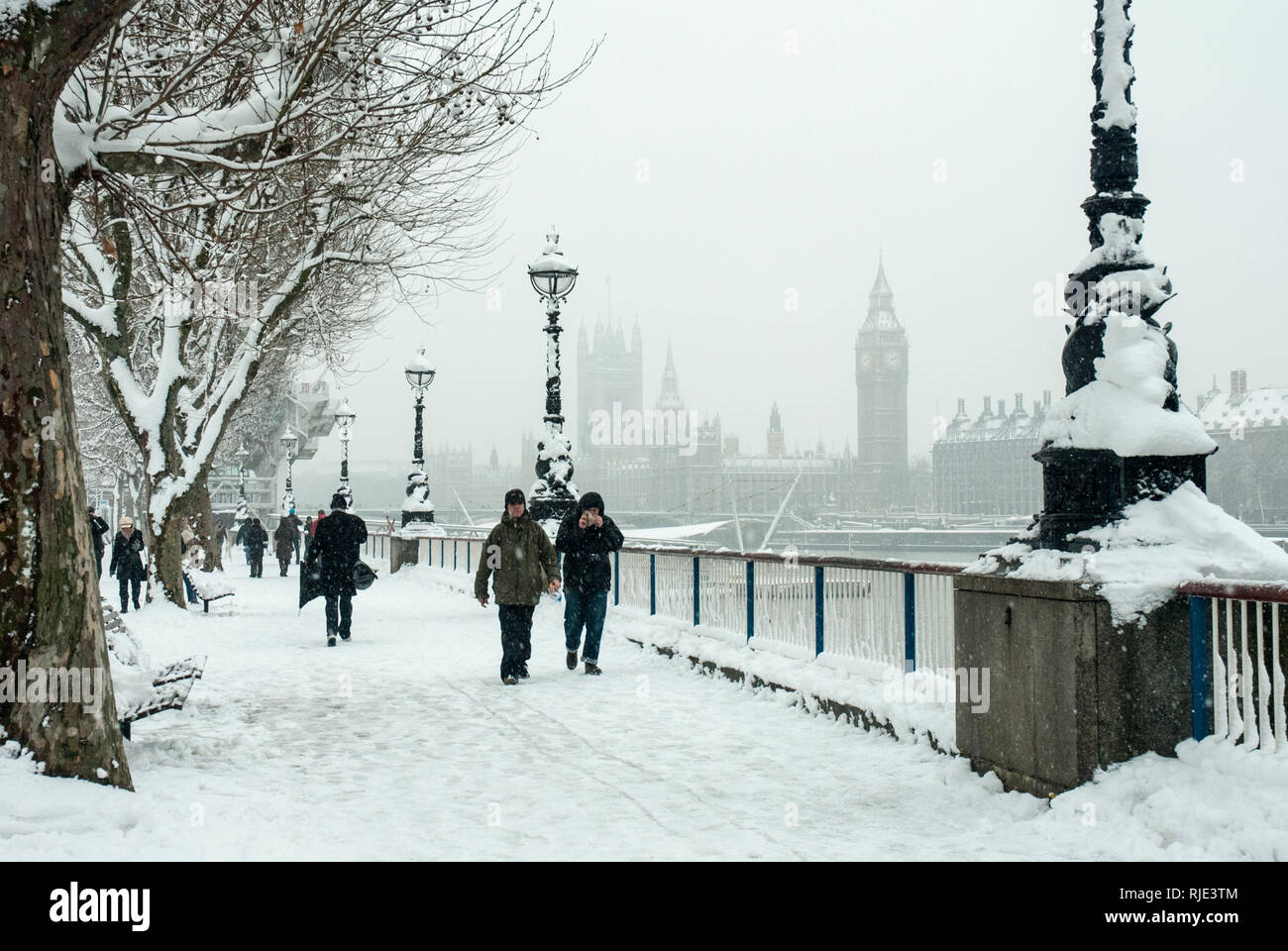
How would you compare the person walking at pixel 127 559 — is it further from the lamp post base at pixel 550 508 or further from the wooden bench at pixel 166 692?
the wooden bench at pixel 166 692

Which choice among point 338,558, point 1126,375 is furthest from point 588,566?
point 1126,375

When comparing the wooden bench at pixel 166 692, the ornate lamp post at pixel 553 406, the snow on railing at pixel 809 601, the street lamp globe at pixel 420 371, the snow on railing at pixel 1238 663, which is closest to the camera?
the snow on railing at pixel 1238 663

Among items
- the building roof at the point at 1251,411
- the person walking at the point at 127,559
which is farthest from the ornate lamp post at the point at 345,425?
the building roof at the point at 1251,411

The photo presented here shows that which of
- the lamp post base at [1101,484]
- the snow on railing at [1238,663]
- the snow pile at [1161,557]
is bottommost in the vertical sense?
the snow on railing at [1238,663]

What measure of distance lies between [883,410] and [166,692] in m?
185

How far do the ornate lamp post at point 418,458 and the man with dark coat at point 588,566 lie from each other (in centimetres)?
1902

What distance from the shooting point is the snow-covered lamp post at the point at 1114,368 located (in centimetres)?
638

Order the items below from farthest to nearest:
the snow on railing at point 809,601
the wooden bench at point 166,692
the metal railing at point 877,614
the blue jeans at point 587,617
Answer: the blue jeans at point 587,617
the snow on railing at point 809,601
the wooden bench at point 166,692
the metal railing at point 877,614

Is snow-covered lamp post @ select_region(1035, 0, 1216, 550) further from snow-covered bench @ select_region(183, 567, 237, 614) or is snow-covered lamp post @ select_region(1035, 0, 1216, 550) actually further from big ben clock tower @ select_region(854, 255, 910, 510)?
big ben clock tower @ select_region(854, 255, 910, 510)

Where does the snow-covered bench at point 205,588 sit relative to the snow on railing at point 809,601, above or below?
below

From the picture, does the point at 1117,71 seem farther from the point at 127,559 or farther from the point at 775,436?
the point at 775,436

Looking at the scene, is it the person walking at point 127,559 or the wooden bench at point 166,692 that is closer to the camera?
the wooden bench at point 166,692

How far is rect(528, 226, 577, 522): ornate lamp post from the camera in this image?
19.2 metres

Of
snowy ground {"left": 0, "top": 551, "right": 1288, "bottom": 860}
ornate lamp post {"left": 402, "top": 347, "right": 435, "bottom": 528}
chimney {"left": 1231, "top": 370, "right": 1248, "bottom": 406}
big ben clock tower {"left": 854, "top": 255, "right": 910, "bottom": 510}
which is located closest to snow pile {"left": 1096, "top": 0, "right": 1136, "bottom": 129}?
snowy ground {"left": 0, "top": 551, "right": 1288, "bottom": 860}
